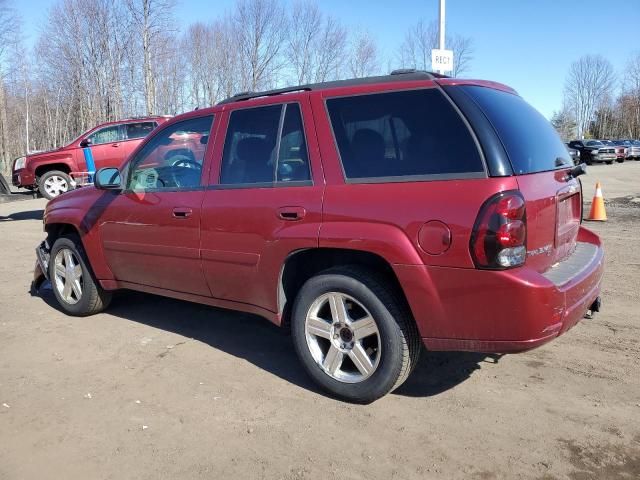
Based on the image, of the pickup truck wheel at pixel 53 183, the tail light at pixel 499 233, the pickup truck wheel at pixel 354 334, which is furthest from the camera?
the pickup truck wheel at pixel 53 183

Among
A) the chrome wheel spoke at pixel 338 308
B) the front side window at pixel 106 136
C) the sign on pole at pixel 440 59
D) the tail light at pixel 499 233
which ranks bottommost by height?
the chrome wheel spoke at pixel 338 308

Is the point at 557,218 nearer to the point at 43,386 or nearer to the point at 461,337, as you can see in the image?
the point at 461,337

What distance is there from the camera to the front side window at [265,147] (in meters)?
3.65

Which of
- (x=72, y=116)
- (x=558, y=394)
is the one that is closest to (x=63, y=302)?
(x=558, y=394)

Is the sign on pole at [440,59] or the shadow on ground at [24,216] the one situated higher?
the sign on pole at [440,59]

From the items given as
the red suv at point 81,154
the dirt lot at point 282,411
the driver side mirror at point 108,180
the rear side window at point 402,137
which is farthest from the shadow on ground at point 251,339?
the red suv at point 81,154

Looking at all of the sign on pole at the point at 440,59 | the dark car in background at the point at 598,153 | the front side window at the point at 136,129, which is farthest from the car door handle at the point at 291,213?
the dark car in background at the point at 598,153

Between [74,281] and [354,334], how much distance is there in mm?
3242

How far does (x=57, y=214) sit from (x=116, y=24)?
36.4m

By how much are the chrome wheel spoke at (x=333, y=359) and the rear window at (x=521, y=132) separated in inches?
59.3

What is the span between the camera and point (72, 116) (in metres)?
53.3

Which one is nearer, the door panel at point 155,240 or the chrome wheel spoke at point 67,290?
the door panel at point 155,240

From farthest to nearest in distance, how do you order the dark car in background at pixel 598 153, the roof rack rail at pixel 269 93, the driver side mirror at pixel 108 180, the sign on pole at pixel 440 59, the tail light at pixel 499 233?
the dark car in background at pixel 598 153 → the sign on pole at pixel 440 59 → the driver side mirror at pixel 108 180 → the roof rack rail at pixel 269 93 → the tail light at pixel 499 233

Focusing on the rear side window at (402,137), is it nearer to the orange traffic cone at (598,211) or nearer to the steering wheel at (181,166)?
the steering wheel at (181,166)
